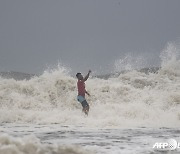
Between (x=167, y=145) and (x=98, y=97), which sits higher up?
(x=98, y=97)

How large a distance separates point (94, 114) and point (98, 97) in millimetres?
6156

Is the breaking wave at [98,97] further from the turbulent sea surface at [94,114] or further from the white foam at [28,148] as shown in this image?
the white foam at [28,148]

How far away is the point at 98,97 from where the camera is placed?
784 inches

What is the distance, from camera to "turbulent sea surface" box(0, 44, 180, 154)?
236 inches

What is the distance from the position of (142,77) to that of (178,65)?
3.31 meters

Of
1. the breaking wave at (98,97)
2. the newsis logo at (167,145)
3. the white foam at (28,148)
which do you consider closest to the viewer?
the white foam at (28,148)

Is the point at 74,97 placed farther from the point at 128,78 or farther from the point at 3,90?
the point at 128,78

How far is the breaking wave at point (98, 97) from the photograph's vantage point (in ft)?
43.2

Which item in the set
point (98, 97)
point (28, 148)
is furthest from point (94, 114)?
point (28, 148)

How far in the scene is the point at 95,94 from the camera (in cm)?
2033

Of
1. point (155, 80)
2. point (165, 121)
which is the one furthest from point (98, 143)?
point (155, 80)

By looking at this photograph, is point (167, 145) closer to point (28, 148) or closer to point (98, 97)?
point (28, 148)

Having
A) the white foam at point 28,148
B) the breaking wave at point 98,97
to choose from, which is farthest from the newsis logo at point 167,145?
the breaking wave at point 98,97

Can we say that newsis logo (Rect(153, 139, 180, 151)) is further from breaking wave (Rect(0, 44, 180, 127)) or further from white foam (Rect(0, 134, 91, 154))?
breaking wave (Rect(0, 44, 180, 127))
